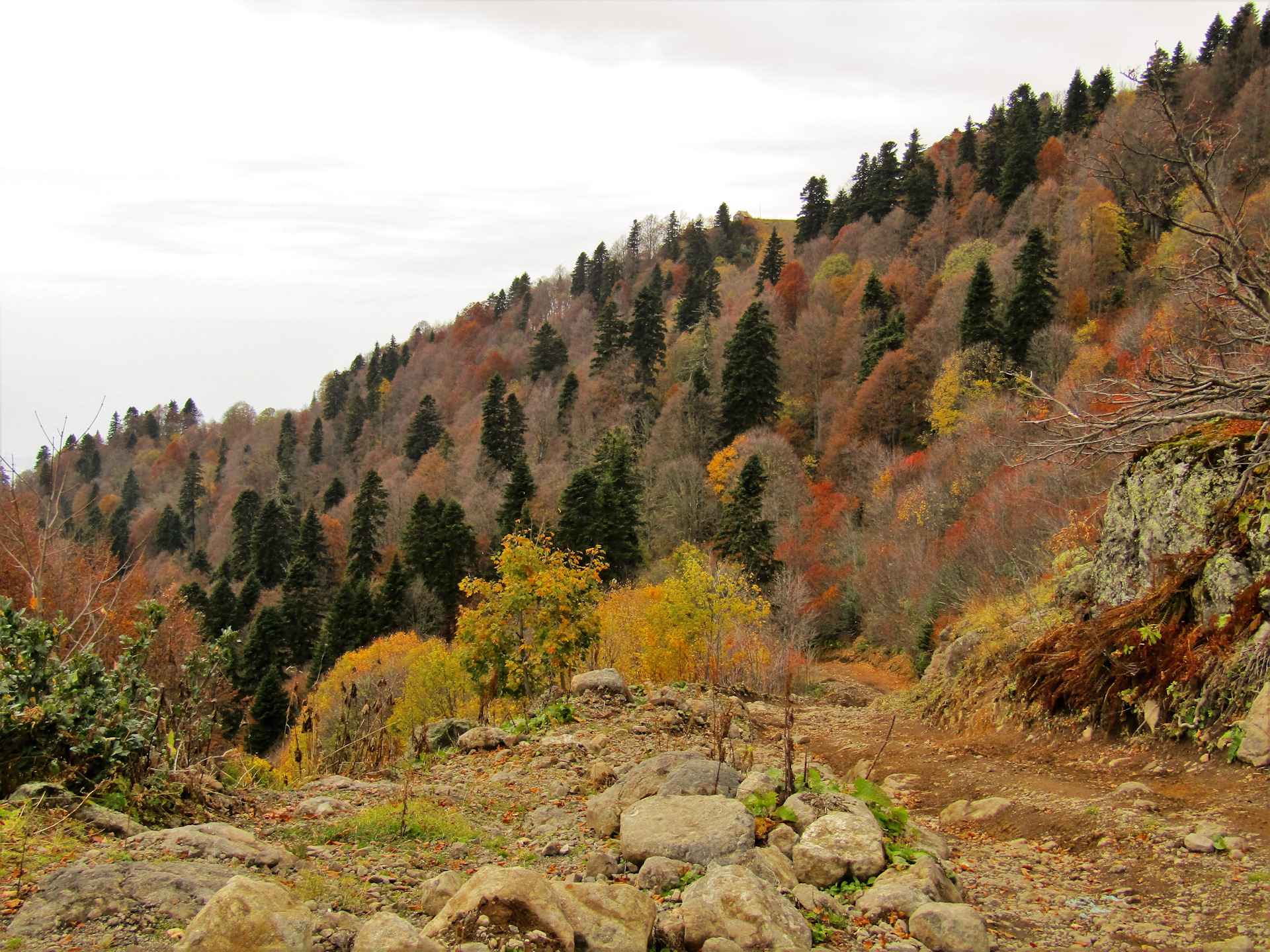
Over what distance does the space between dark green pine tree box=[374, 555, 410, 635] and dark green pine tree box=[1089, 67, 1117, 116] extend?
75.5 m

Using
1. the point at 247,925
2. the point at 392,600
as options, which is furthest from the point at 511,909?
the point at 392,600

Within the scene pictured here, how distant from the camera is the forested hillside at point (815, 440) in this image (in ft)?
88.5

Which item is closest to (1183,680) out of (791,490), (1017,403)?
(1017,403)

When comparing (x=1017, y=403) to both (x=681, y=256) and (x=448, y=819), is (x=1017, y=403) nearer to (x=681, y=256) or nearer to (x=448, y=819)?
(x=448, y=819)

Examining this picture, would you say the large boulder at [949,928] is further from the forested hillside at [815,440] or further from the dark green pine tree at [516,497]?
the dark green pine tree at [516,497]

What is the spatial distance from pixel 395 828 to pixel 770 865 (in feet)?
9.53

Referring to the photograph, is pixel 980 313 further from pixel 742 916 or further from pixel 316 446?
pixel 316 446

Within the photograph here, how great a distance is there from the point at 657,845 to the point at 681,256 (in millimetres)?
113458

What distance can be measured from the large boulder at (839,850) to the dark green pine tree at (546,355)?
82.0 metres

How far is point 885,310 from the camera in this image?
216 ft

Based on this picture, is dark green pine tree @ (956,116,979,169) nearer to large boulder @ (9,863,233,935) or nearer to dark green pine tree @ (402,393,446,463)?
dark green pine tree @ (402,393,446,463)

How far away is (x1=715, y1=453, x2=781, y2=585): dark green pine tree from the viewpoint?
4097 centimetres

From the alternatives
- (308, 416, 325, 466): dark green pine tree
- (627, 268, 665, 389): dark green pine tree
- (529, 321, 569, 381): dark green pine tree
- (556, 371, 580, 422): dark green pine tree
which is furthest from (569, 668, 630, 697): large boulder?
(308, 416, 325, 466): dark green pine tree

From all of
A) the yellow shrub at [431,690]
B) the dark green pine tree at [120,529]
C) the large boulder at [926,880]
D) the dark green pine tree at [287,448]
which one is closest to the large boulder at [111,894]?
the large boulder at [926,880]
